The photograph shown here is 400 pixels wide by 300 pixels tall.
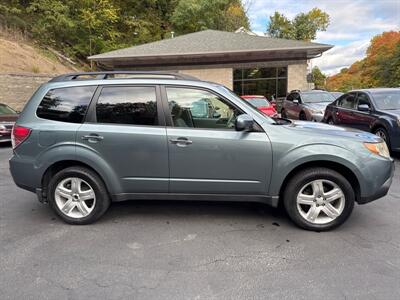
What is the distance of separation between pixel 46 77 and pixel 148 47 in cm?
634

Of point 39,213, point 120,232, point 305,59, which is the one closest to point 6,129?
point 39,213

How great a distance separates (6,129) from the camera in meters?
10.0

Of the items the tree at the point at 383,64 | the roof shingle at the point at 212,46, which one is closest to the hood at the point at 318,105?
the roof shingle at the point at 212,46

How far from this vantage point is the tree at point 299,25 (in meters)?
50.7

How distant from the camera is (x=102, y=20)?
1024 inches

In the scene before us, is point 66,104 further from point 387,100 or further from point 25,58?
point 25,58

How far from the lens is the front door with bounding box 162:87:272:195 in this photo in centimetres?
370

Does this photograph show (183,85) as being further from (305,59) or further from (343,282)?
(305,59)

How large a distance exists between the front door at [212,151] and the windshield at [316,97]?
10125 mm

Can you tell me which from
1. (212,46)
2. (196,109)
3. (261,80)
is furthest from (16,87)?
(196,109)

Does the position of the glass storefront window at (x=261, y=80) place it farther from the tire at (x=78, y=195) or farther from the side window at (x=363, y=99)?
the tire at (x=78, y=195)

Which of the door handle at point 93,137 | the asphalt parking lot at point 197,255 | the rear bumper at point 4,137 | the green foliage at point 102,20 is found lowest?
the asphalt parking lot at point 197,255

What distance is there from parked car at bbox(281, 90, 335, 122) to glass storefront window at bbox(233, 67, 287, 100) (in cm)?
424

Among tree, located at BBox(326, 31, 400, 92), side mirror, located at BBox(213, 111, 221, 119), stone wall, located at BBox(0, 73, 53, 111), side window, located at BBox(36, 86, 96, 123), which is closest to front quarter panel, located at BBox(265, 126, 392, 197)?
side mirror, located at BBox(213, 111, 221, 119)
